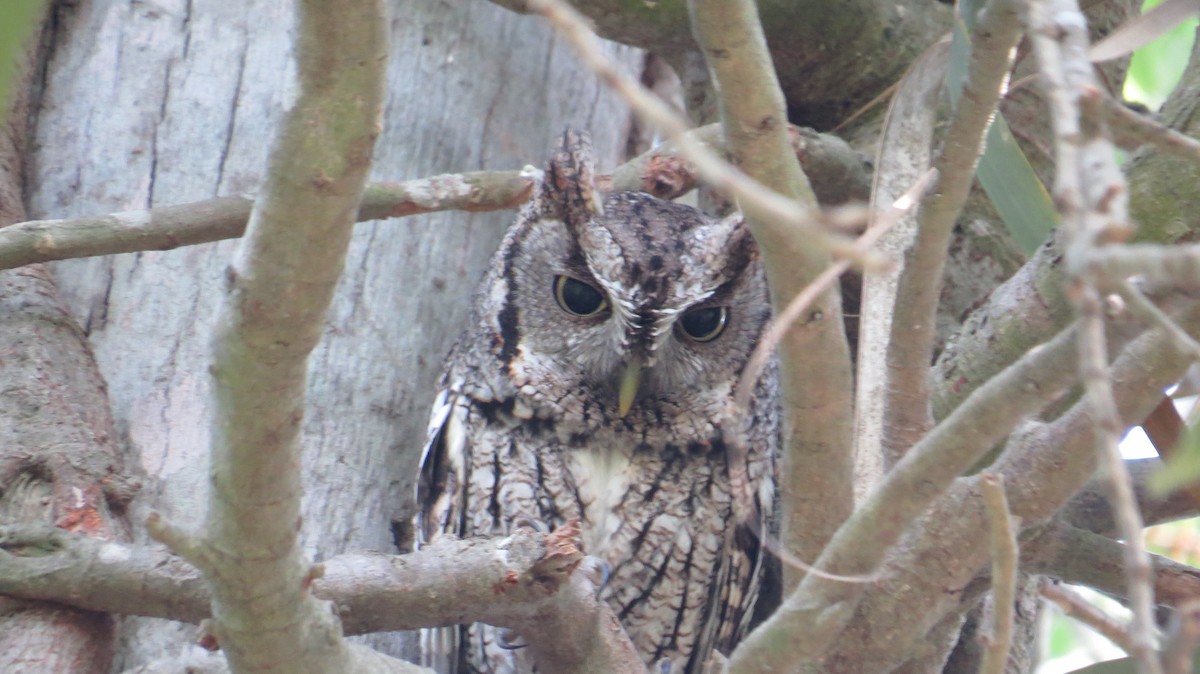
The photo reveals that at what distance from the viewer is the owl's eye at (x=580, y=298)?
2232 millimetres

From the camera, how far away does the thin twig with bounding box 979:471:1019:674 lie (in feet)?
3.43

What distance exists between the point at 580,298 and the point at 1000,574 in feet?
4.22

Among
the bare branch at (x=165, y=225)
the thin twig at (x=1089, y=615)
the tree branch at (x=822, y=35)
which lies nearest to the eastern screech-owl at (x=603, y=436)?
the bare branch at (x=165, y=225)

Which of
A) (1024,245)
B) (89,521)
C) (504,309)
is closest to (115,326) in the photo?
(89,521)

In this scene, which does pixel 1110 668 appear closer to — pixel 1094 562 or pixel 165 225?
pixel 1094 562

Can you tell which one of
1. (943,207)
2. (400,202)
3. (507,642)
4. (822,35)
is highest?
(822,35)

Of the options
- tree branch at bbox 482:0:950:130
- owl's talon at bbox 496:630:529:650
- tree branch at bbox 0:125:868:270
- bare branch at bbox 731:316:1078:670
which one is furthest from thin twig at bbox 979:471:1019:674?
tree branch at bbox 482:0:950:130

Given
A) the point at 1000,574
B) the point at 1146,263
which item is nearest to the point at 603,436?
the point at 1000,574

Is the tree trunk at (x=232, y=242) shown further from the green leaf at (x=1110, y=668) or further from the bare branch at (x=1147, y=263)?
Answer: the bare branch at (x=1147, y=263)

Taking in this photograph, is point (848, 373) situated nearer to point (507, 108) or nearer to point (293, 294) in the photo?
point (293, 294)

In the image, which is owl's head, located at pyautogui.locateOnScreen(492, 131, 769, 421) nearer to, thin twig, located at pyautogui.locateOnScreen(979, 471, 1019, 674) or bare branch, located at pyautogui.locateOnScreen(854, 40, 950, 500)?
bare branch, located at pyautogui.locateOnScreen(854, 40, 950, 500)

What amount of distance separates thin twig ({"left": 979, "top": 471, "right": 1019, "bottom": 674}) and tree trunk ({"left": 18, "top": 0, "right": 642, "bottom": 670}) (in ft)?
4.34

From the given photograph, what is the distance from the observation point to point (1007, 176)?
69.2 inches

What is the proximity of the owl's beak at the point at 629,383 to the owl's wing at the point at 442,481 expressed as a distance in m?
0.30
